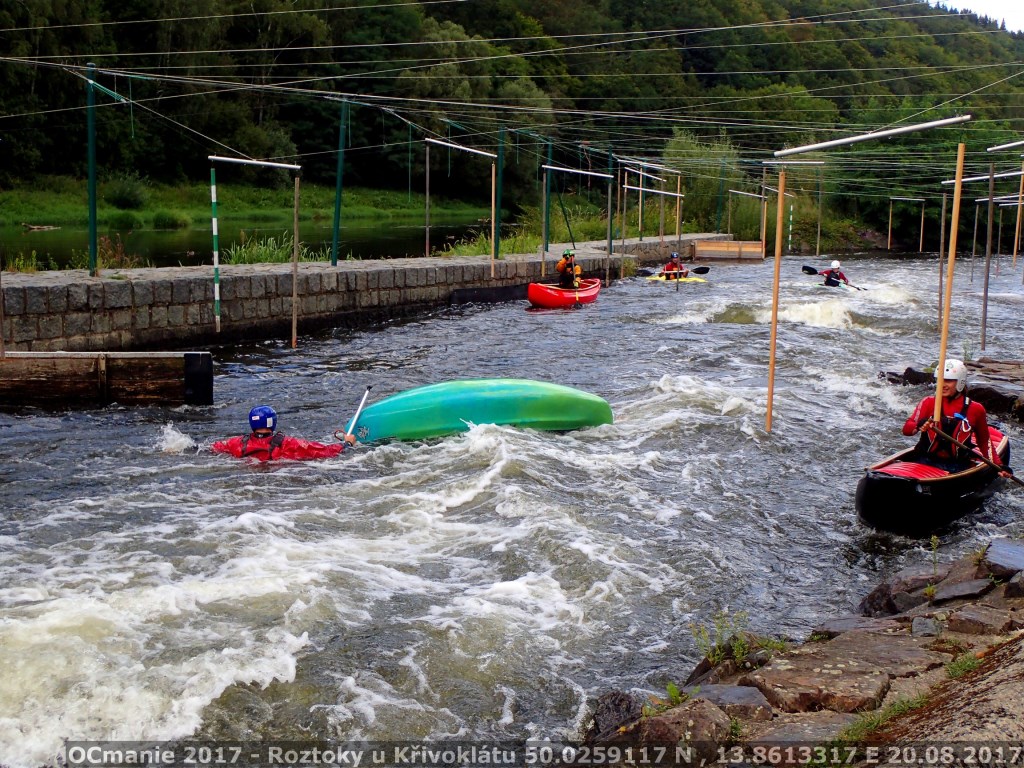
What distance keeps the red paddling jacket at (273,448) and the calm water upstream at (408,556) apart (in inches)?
6.4

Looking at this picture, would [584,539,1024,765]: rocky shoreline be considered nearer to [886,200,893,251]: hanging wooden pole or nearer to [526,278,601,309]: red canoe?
[526,278,601,309]: red canoe

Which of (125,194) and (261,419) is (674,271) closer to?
(261,419)

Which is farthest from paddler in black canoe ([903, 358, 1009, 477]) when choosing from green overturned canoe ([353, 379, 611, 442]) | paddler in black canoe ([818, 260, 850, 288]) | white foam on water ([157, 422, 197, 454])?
paddler in black canoe ([818, 260, 850, 288])

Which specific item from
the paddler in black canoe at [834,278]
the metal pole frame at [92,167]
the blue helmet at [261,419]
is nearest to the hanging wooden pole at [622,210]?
the paddler in black canoe at [834,278]

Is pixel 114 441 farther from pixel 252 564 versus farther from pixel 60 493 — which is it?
pixel 252 564

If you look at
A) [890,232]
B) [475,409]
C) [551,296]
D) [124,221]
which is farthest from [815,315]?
[890,232]

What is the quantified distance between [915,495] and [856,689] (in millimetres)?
4078

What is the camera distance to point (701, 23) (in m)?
87.7

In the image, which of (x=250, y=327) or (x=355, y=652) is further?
(x=250, y=327)

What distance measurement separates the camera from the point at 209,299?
1775 centimetres

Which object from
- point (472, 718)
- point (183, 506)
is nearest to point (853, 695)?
point (472, 718)

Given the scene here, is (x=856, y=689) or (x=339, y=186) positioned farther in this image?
(x=339, y=186)

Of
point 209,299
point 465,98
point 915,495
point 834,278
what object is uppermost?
point 465,98

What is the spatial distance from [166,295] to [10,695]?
1192 cm
